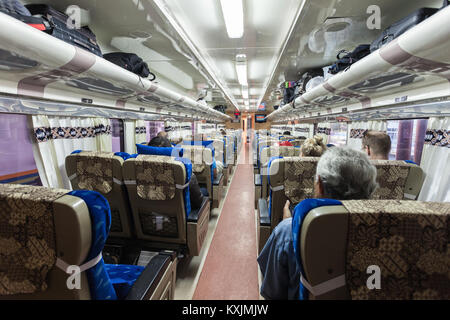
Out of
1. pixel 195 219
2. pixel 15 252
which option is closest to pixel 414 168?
pixel 195 219

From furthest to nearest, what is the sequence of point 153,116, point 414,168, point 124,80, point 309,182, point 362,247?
point 153,116 < point 124,80 < point 309,182 < point 414,168 < point 362,247

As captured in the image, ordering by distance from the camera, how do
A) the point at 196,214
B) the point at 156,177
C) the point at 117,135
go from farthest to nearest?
the point at 117,135 < the point at 196,214 < the point at 156,177

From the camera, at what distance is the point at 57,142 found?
2.65 m

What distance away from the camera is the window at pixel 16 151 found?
2.44 metres

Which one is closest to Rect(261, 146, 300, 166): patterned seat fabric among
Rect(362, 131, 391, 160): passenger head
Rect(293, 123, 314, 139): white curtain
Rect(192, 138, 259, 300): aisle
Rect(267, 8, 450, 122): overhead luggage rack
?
Rect(192, 138, 259, 300): aisle

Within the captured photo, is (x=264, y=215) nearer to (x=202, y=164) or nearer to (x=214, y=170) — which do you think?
(x=202, y=164)

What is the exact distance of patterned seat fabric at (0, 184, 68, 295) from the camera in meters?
0.70

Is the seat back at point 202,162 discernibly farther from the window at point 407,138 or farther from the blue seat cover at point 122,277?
the window at point 407,138

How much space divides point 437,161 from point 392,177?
117 cm

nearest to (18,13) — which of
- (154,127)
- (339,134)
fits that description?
(154,127)

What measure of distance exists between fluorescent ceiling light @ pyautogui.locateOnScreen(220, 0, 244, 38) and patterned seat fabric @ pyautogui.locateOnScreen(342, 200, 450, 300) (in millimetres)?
2234
